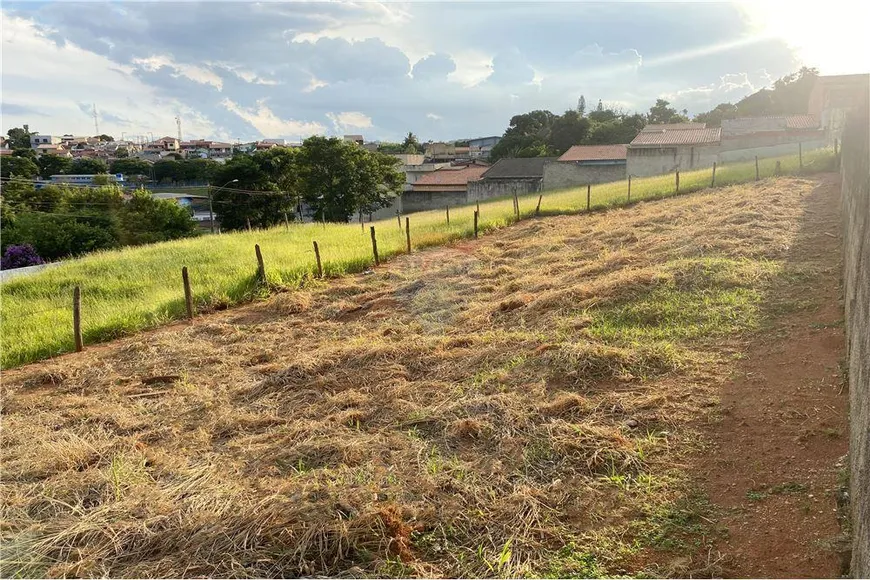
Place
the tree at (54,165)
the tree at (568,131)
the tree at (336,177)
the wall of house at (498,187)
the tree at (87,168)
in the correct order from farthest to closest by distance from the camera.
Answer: the tree at (87,168)
the tree at (54,165)
the tree at (568,131)
the wall of house at (498,187)
the tree at (336,177)

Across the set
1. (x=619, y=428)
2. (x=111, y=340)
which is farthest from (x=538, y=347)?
(x=111, y=340)

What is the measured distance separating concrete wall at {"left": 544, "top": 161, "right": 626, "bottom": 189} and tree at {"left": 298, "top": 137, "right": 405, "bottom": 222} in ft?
39.9

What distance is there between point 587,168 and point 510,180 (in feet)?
17.7

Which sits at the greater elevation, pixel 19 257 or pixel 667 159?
pixel 667 159

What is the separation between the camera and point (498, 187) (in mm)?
38594

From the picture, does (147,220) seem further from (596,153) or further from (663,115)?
(663,115)

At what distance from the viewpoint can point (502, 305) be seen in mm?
8297

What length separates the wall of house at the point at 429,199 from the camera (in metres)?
41.1

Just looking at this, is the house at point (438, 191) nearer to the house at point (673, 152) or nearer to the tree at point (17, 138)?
the house at point (673, 152)

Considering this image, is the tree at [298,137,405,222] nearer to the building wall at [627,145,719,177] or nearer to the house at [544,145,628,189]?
the house at [544,145,628,189]

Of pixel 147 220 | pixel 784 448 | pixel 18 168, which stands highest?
pixel 18 168

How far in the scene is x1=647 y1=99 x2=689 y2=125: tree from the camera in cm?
5803

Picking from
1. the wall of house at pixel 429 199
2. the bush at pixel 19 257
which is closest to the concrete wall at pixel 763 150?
the wall of house at pixel 429 199

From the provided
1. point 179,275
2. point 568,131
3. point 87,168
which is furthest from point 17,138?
point 179,275
